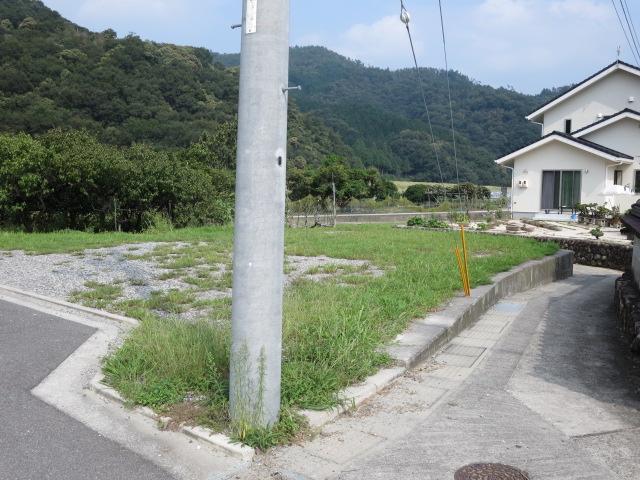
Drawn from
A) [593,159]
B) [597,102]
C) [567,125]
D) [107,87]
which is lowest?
[593,159]

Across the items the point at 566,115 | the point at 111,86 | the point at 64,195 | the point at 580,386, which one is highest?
the point at 111,86

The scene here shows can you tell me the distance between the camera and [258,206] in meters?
3.44

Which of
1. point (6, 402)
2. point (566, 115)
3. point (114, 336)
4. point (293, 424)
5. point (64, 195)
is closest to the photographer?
point (293, 424)

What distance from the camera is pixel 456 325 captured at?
21.1 ft

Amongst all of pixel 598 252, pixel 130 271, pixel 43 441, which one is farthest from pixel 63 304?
pixel 598 252

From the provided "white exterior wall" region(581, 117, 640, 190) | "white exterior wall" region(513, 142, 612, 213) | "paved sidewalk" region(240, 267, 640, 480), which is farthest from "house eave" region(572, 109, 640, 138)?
"paved sidewalk" region(240, 267, 640, 480)

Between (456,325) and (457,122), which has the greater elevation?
(457,122)

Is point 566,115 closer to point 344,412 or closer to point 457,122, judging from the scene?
point 344,412

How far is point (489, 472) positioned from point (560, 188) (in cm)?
2378

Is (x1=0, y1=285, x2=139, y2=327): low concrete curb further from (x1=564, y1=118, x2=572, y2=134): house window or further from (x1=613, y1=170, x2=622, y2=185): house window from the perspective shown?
(x1=564, y1=118, x2=572, y2=134): house window

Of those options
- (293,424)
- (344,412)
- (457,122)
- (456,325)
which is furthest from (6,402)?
(457,122)

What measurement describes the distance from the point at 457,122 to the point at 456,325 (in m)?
71.2

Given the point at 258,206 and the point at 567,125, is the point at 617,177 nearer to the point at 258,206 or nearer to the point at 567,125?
the point at 567,125

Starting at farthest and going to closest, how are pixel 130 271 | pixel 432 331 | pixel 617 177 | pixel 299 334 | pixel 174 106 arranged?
pixel 174 106
pixel 617 177
pixel 130 271
pixel 432 331
pixel 299 334
